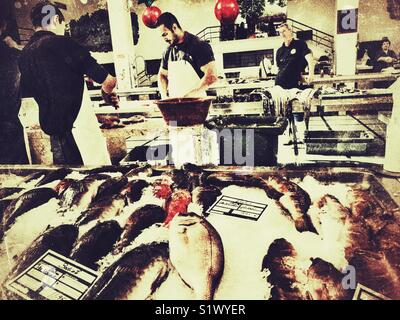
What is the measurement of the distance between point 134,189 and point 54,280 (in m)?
0.72

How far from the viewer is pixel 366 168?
198cm

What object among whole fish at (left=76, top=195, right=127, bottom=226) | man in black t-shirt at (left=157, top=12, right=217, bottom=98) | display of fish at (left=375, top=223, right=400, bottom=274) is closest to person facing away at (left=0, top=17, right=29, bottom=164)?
whole fish at (left=76, top=195, right=127, bottom=226)

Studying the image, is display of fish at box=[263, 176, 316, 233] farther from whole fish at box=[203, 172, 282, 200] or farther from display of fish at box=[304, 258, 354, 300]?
display of fish at box=[304, 258, 354, 300]

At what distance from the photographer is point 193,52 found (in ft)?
7.27

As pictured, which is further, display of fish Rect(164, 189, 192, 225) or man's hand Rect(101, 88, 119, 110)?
man's hand Rect(101, 88, 119, 110)

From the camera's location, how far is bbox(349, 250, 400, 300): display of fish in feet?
4.33

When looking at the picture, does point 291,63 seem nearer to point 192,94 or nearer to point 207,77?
point 207,77

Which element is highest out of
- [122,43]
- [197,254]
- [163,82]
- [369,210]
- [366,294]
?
[122,43]

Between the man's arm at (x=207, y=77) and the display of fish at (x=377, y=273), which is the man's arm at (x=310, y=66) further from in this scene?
the display of fish at (x=377, y=273)

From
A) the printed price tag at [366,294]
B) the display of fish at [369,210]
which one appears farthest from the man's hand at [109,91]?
the printed price tag at [366,294]

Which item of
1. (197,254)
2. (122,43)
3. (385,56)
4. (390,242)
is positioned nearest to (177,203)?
(197,254)

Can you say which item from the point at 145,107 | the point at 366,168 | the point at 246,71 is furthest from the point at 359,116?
the point at 145,107

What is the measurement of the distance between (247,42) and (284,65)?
1.08 ft

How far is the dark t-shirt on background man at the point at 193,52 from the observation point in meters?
2.21
